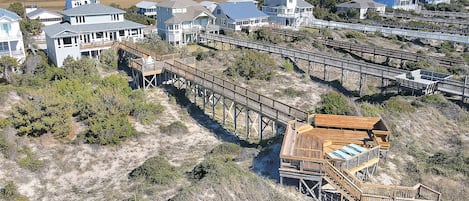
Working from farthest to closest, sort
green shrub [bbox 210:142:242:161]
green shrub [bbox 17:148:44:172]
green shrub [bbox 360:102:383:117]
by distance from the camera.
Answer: green shrub [bbox 360:102:383:117], green shrub [bbox 210:142:242:161], green shrub [bbox 17:148:44:172]

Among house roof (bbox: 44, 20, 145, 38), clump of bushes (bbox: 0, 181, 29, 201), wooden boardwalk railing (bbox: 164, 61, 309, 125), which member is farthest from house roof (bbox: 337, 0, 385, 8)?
clump of bushes (bbox: 0, 181, 29, 201)

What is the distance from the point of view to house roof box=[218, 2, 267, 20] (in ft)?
191

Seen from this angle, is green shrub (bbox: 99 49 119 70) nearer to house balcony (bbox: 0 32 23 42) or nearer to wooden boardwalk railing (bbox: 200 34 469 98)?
house balcony (bbox: 0 32 23 42)

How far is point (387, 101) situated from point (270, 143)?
12180mm

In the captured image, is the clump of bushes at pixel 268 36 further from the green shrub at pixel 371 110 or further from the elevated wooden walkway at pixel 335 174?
the elevated wooden walkway at pixel 335 174

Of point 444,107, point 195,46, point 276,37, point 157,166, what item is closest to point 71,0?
point 195,46

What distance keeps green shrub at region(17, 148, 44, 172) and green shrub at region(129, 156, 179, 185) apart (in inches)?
203

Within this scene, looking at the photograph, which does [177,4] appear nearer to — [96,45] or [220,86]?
[96,45]

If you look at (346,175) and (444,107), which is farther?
(444,107)

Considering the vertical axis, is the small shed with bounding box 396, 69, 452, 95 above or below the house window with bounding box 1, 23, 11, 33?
below

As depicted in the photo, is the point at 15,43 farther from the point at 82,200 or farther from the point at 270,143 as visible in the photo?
the point at 270,143

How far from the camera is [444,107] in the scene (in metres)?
28.8

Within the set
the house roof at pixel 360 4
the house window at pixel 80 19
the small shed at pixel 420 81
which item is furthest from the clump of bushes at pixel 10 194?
the house roof at pixel 360 4

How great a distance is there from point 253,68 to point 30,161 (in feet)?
72.9
